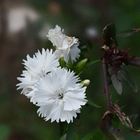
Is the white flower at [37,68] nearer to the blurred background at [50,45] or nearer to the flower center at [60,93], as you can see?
the flower center at [60,93]

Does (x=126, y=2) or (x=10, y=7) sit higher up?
(x=10, y=7)

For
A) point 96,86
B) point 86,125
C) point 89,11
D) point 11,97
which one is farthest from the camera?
point 89,11

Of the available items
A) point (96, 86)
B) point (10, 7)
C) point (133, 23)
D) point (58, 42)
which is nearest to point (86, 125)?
point (96, 86)

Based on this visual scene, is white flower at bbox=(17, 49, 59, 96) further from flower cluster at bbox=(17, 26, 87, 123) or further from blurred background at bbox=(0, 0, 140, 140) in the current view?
blurred background at bbox=(0, 0, 140, 140)

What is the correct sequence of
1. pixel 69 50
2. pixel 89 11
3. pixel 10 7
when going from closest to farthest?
pixel 69 50, pixel 89 11, pixel 10 7

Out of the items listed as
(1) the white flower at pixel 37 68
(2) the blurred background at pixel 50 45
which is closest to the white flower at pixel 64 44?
(1) the white flower at pixel 37 68

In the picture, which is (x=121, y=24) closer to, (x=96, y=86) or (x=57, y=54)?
(x=96, y=86)
